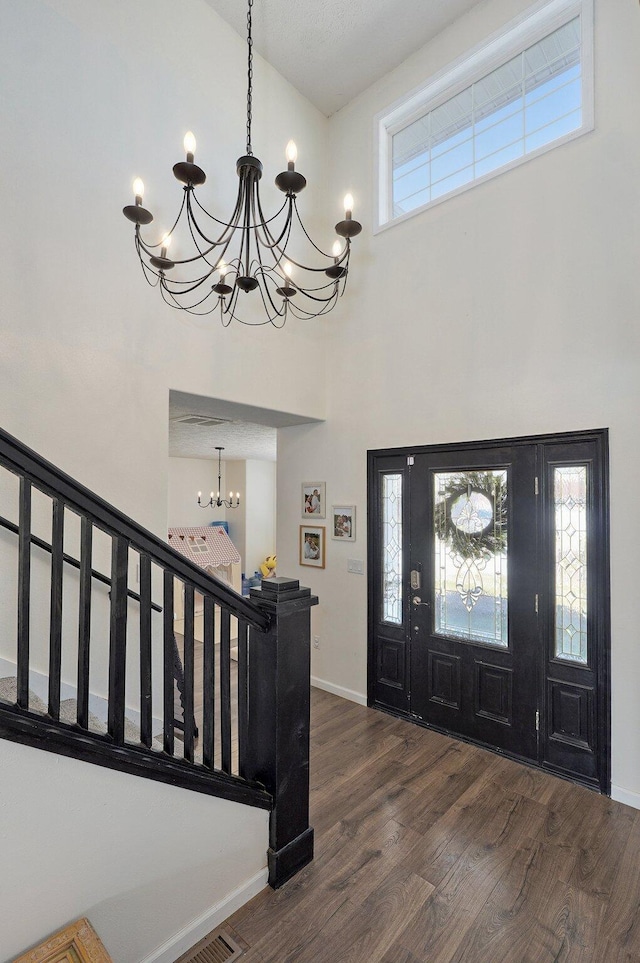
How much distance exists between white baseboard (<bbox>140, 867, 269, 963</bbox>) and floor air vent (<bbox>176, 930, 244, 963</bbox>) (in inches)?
0.8

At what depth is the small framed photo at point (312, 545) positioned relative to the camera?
4.38 m

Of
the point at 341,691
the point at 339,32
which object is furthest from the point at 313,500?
the point at 339,32

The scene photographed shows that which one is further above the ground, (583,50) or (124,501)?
(583,50)

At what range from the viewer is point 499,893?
2.06 meters

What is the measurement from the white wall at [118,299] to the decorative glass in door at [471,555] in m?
1.71

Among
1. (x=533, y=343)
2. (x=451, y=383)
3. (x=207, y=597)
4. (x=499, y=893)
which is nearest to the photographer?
(x=207, y=597)

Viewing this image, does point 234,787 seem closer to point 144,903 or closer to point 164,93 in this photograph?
point 144,903

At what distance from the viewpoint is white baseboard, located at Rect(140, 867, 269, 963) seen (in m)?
1.69

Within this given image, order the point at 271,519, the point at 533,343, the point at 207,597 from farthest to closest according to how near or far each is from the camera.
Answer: the point at 271,519 < the point at 533,343 < the point at 207,597

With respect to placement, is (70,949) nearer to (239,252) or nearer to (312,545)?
(239,252)

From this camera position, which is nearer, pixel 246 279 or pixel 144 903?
pixel 144 903

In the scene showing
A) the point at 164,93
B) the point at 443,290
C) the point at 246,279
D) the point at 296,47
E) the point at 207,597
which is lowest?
the point at 207,597

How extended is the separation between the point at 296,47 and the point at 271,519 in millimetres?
7887

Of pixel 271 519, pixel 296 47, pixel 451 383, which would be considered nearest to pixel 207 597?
pixel 451 383
